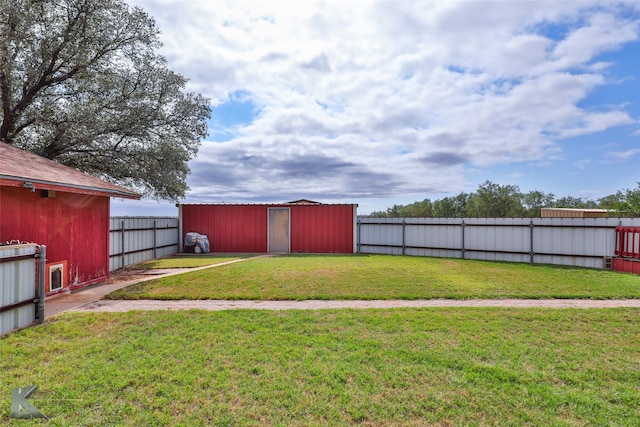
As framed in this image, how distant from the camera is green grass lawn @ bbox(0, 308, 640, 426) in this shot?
110 inches

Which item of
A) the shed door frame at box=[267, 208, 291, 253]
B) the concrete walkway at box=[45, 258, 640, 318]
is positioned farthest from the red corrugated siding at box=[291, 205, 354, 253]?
the concrete walkway at box=[45, 258, 640, 318]

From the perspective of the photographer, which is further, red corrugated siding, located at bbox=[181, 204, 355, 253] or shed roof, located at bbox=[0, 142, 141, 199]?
red corrugated siding, located at bbox=[181, 204, 355, 253]

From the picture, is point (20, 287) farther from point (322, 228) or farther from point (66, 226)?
point (322, 228)

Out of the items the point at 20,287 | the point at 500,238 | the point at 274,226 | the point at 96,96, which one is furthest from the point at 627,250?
the point at 96,96

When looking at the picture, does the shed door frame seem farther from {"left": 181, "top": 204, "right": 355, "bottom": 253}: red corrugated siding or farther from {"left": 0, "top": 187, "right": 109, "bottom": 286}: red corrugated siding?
{"left": 0, "top": 187, "right": 109, "bottom": 286}: red corrugated siding

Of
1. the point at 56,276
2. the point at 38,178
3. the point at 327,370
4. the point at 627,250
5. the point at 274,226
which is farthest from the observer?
the point at 274,226

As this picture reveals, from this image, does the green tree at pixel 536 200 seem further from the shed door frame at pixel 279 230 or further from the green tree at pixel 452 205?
the shed door frame at pixel 279 230

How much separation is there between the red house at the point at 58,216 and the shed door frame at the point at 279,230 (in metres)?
7.50

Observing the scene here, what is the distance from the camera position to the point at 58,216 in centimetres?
727

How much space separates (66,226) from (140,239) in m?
5.27

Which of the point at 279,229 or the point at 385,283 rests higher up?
the point at 279,229

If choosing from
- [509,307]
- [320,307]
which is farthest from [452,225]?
[320,307]

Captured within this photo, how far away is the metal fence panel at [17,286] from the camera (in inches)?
184

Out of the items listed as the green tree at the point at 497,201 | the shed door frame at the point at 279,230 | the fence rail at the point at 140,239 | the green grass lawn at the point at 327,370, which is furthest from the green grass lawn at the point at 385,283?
the green tree at the point at 497,201
